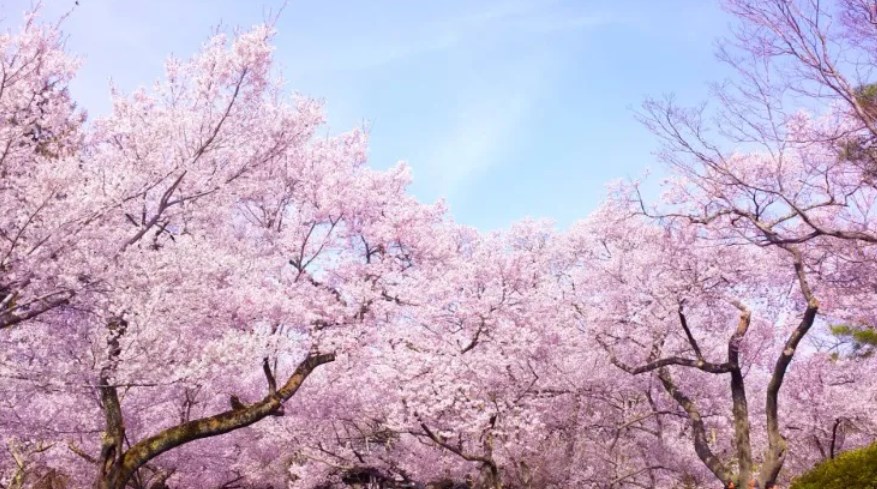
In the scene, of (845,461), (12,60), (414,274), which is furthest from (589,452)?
(12,60)

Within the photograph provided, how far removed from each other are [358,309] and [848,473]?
949cm

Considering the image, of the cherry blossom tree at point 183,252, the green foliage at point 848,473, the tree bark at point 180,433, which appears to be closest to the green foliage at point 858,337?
the green foliage at point 848,473

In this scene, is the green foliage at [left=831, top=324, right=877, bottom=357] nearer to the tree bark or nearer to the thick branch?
the thick branch

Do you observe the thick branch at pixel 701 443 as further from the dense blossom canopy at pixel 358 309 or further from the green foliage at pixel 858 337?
the green foliage at pixel 858 337

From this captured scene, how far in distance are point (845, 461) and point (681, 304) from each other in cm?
629

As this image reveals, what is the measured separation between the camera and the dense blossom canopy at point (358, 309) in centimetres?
1002

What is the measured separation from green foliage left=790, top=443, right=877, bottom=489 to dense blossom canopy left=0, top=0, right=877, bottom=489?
9.87 ft

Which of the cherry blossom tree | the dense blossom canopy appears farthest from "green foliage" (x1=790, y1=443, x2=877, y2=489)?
the cherry blossom tree

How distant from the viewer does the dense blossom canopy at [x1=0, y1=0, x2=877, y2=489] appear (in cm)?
1002

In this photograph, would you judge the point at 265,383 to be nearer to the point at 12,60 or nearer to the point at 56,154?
the point at 56,154

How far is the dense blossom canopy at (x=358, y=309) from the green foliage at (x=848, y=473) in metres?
3.01

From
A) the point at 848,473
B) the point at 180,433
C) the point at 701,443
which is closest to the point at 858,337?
the point at 701,443

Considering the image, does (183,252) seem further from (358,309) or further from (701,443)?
(701,443)

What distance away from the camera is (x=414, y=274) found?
651 inches
